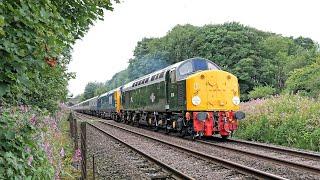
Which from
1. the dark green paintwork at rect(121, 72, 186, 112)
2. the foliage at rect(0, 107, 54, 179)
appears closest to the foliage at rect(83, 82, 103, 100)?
the dark green paintwork at rect(121, 72, 186, 112)

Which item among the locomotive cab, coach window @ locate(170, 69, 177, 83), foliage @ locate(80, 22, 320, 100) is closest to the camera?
the locomotive cab

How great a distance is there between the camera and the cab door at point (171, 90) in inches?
692

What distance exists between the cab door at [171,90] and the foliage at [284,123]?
3.24 metres

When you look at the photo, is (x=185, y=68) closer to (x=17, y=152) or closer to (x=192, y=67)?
(x=192, y=67)

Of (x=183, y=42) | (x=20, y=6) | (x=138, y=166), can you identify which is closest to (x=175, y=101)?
(x=138, y=166)

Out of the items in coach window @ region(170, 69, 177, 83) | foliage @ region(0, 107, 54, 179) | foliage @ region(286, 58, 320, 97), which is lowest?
foliage @ region(0, 107, 54, 179)

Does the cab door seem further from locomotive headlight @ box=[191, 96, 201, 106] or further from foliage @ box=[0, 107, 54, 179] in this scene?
foliage @ box=[0, 107, 54, 179]

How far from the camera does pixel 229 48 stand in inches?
2199

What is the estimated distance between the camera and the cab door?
1758 cm

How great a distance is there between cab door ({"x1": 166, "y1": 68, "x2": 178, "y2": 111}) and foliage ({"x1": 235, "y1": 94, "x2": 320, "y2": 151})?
3236 mm

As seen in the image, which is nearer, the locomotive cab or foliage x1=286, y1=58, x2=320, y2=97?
the locomotive cab

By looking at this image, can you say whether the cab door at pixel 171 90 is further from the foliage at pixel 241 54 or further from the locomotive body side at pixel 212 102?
the foliage at pixel 241 54

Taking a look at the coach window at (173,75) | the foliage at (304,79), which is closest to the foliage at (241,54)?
the foliage at (304,79)

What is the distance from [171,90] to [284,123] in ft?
16.3
